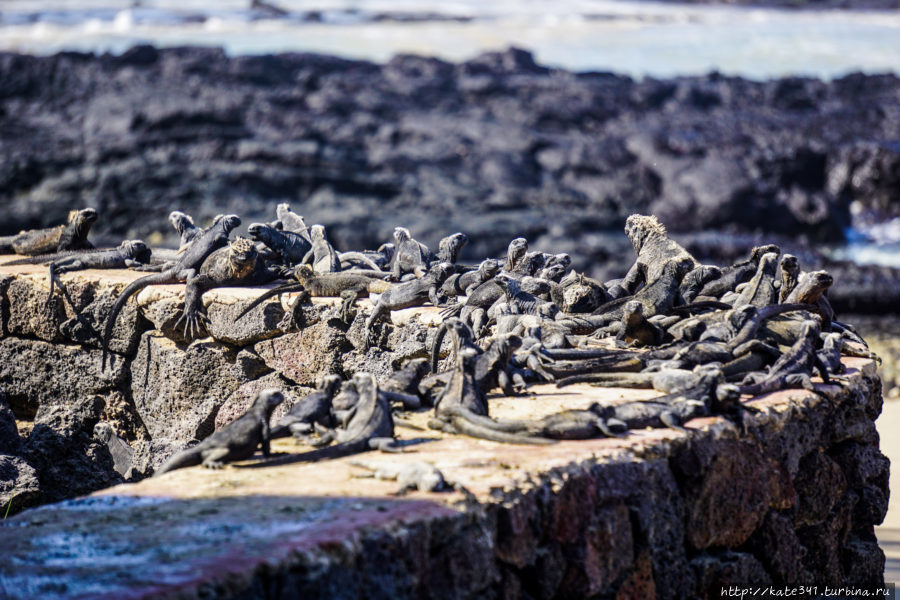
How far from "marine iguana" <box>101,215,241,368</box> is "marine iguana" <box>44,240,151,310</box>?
0.56m

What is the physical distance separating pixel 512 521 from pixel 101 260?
6.28m

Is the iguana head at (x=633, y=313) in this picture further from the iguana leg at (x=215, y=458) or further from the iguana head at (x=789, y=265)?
the iguana leg at (x=215, y=458)

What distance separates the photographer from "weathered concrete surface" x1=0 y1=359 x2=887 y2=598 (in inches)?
135

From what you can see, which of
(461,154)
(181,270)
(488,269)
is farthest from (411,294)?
(461,154)

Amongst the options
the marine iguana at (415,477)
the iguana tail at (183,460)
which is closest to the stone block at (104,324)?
the iguana tail at (183,460)

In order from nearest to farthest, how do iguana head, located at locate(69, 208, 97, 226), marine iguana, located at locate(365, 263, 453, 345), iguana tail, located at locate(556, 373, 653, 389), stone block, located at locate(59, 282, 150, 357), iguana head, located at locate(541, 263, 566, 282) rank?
1. iguana tail, located at locate(556, 373, 653, 389)
2. marine iguana, located at locate(365, 263, 453, 345)
3. iguana head, located at locate(541, 263, 566, 282)
4. stone block, located at locate(59, 282, 150, 357)
5. iguana head, located at locate(69, 208, 97, 226)

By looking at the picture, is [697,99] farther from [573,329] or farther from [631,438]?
[631,438]

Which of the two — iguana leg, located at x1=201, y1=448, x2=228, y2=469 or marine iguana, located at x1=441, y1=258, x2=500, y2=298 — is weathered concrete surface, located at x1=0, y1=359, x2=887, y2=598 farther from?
marine iguana, located at x1=441, y1=258, x2=500, y2=298

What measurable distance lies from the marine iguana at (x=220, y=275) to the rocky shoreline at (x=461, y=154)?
38.8 ft

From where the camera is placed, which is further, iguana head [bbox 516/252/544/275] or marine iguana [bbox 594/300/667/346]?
iguana head [bbox 516/252/544/275]

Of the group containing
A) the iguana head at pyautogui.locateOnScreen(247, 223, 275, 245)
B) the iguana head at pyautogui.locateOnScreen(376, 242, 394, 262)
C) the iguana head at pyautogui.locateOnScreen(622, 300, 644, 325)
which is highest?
the iguana head at pyautogui.locateOnScreen(247, 223, 275, 245)

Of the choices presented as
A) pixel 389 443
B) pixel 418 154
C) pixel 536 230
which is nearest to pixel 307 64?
pixel 418 154

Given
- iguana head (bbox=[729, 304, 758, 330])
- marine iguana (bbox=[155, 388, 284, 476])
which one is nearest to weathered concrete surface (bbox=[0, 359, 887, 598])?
marine iguana (bbox=[155, 388, 284, 476])

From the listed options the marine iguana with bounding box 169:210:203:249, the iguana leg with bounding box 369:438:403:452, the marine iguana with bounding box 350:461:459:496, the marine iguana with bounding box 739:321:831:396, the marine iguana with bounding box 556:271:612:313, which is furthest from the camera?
the marine iguana with bounding box 169:210:203:249
